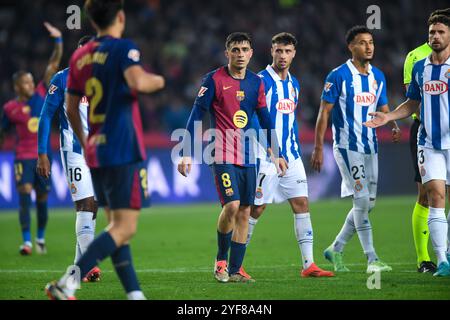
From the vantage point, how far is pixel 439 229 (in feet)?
25.9

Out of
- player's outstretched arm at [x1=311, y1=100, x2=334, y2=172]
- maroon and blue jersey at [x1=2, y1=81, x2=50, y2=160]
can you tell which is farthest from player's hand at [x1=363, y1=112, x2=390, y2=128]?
maroon and blue jersey at [x1=2, y1=81, x2=50, y2=160]

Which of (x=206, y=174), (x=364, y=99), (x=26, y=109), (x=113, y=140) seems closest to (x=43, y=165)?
(x=113, y=140)

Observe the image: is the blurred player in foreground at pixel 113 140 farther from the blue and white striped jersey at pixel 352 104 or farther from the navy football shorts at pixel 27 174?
the navy football shorts at pixel 27 174

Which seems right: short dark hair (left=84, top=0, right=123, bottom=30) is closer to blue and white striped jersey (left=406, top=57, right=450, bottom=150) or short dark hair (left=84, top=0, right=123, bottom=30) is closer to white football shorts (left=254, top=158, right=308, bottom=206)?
white football shorts (left=254, top=158, right=308, bottom=206)

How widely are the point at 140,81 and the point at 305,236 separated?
11.0 feet

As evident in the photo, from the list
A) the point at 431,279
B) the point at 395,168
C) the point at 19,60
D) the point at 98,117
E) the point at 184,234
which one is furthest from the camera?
the point at 19,60

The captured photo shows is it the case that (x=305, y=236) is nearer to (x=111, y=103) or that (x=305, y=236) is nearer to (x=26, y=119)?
(x=111, y=103)

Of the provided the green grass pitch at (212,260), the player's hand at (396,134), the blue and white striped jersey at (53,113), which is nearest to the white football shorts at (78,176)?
the blue and white striped jersey at (53,113)

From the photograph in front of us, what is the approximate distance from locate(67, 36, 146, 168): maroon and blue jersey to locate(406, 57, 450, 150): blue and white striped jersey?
3.23 m

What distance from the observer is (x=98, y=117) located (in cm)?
611
